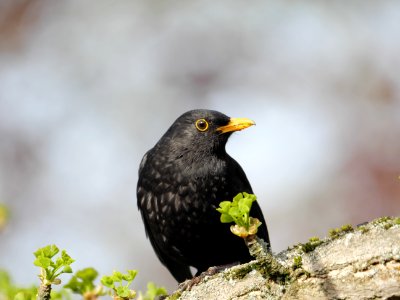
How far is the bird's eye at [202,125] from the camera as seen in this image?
4953 millimetres

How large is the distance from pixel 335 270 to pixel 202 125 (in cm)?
311

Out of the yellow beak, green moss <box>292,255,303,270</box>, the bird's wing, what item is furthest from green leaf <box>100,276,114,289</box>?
the yellow beak

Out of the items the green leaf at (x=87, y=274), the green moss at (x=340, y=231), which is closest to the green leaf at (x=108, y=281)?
the green leaf at (x=87, y=274)

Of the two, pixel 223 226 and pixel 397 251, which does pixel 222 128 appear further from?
pixel 397 251

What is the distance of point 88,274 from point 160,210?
3.18m

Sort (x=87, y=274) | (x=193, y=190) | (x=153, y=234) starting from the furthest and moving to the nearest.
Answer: (x=153, y=234), (x=193, y=190), (x=87, y=274)

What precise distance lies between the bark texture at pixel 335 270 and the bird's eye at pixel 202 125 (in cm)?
272

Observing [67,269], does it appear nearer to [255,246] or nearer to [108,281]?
[108,281]

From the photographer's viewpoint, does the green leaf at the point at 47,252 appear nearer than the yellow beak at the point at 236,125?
Yes

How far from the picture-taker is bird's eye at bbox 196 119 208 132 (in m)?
4.95

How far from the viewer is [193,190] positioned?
441 centimetres

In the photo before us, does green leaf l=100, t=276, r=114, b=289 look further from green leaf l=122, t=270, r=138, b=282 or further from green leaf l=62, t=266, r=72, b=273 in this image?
green leaf l=62, t=266, r=72, b=273

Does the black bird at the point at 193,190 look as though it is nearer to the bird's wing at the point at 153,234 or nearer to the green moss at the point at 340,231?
the bird's wing at the point at 153,234

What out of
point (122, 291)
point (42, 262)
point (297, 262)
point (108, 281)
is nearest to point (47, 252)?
point (42, 262)
